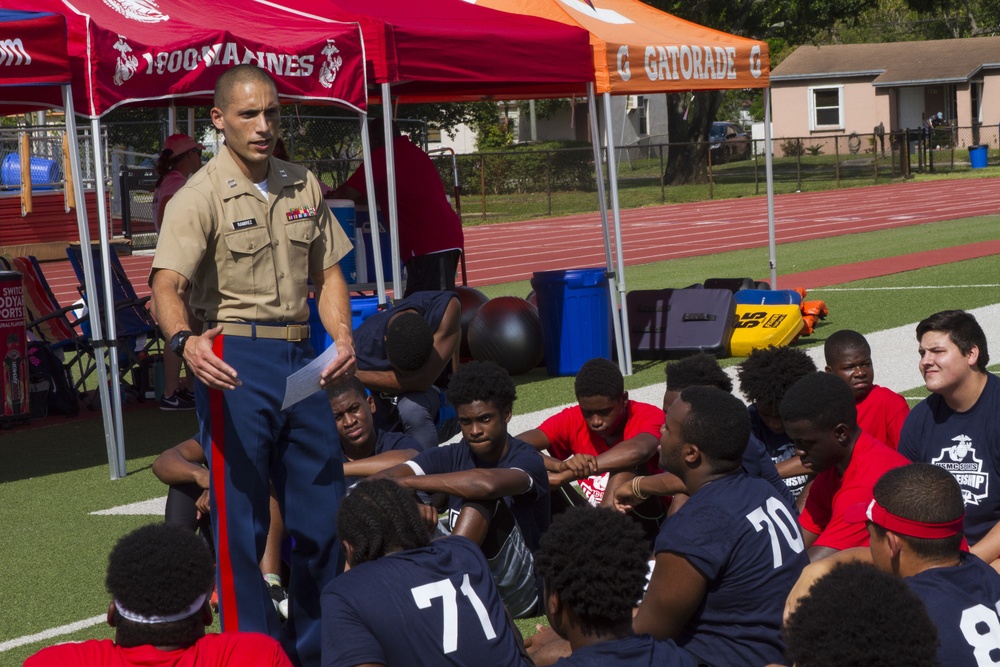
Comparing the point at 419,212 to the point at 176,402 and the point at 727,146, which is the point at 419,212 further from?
the point at 727,146

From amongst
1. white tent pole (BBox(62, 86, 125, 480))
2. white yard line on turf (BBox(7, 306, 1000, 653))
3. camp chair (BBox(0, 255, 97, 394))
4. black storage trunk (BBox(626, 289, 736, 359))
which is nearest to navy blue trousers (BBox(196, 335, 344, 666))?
white yard line on turf (BBox(7, 306, 1000, 653))

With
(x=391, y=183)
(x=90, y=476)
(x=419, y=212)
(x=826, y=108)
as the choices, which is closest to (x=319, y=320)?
(x=391, y=183)

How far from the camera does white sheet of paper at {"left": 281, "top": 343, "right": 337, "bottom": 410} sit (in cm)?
427

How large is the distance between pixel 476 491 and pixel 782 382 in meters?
1.50

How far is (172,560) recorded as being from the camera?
3.06 metres

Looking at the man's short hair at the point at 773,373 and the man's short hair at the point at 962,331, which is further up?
the man's short hair at the point at 962,331

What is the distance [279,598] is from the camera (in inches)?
197

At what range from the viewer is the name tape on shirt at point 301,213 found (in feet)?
15.3

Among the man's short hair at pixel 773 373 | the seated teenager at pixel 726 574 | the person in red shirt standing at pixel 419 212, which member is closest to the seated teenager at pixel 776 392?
the man's short hair at pixel 773 373

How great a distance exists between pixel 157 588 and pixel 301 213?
77.2 inches

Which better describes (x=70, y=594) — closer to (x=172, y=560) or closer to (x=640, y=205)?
(x=172, y=560)

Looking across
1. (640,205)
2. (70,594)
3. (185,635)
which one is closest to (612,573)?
(185,635)

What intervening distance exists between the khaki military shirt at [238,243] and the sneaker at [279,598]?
3.62 feet

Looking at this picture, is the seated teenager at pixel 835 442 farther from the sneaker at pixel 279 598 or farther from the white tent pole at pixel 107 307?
the white tent pole at pixel 107 307
